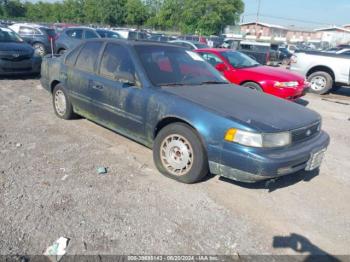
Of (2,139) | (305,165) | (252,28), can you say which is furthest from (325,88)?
(252,28)

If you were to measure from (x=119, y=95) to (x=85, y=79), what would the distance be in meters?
0.95

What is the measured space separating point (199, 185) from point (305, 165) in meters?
1.22

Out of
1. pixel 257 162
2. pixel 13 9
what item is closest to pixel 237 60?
pixel 257 162

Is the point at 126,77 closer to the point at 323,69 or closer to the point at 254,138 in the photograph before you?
the point at 254,138

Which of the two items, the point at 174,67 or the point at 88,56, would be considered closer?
the point at 174,67

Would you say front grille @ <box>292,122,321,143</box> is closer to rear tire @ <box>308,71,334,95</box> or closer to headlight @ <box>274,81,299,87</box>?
headlight @ <box>274,81,299,87</box>

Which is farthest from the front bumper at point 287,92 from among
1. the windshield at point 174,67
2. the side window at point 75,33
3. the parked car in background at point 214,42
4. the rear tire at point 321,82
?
the parked car in background at point 214,42

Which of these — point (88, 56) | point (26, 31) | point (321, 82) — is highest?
point (88, 56)

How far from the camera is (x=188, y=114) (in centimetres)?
367

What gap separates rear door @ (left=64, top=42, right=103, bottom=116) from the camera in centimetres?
497

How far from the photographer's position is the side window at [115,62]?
4.35 metres

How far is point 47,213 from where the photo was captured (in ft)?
10.4

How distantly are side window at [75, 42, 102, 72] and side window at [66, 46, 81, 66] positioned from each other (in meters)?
0.11

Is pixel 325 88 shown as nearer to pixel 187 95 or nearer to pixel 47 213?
pixel 187 95
